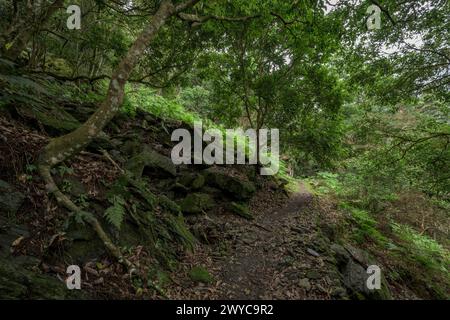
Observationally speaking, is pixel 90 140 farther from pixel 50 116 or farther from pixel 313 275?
pixel 313 275

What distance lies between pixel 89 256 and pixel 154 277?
42.0 inches

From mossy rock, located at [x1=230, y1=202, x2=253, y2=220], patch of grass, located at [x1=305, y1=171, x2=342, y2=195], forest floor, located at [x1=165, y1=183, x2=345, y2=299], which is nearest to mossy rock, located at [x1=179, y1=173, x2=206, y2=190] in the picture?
mossy rock, located at [x1=230, y1=202, x2=253, y2=220]

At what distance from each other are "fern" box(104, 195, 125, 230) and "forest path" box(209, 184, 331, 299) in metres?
2.17

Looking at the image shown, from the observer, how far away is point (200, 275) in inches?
204

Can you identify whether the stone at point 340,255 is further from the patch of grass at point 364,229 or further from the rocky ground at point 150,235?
the patch of grass at point 364,229

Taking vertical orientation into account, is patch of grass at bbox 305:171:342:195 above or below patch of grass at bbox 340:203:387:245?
above

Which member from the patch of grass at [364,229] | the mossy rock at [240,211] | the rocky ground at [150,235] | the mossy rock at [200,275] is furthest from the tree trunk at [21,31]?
the patch of grass at [364,229]

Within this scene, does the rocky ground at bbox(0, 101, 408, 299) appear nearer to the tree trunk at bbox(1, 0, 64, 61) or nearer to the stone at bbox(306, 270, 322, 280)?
the stone at bbox(306, 270, 322, 280)

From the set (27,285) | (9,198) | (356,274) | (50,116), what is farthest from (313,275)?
(50,116)

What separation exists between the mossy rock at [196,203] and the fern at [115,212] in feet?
8.97

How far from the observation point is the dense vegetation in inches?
184

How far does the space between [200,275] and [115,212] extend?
6.60 ft

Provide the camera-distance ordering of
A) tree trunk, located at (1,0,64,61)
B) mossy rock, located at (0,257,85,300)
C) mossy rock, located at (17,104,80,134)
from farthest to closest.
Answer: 1. tree trunk, located at (1,0,64,61)
2. mossy rock, located at (17,104,80,134)
3. mossy rock, located at (0,257,85,300)
